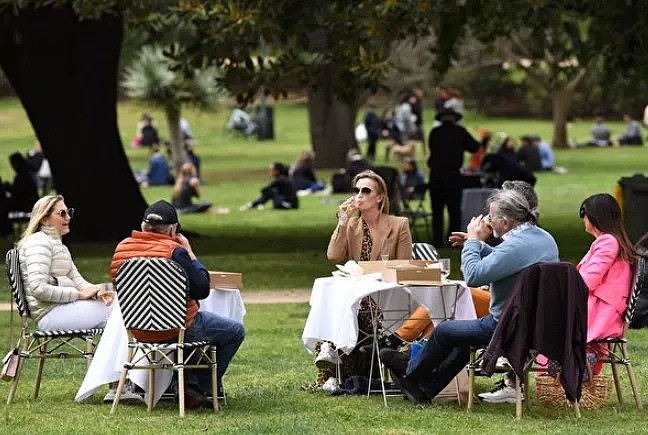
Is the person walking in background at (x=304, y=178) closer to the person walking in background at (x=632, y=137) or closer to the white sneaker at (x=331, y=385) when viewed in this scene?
the person walking in background at (x=632, y=137)

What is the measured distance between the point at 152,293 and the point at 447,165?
1374 cm

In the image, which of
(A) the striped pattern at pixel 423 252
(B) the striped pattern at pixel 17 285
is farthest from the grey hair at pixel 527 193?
(B) the striped pattern at pixel 17 285

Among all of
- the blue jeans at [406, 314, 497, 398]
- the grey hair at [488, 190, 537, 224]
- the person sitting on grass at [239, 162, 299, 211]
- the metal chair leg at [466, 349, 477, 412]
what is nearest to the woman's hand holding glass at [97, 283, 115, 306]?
the blue jeans at [406, 314, 497, 398]

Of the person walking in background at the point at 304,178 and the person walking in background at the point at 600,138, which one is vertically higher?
the person walking in background at the point at 304,178

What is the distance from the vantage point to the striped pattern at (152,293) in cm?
1018

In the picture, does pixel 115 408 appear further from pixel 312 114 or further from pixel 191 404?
pixel 312 114

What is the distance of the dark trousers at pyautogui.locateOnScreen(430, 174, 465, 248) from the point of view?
77.9 ft

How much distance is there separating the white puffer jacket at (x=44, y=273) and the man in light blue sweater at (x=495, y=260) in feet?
7.70

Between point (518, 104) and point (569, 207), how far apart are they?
3948cm

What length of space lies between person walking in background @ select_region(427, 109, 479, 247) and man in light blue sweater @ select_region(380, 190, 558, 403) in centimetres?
1283

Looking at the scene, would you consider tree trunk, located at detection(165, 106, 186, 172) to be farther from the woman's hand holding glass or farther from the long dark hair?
the long dark hair

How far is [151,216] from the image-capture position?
1033cm

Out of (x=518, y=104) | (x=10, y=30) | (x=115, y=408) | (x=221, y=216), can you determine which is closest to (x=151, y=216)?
(x=115, y=408)

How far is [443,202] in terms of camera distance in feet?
78.4
